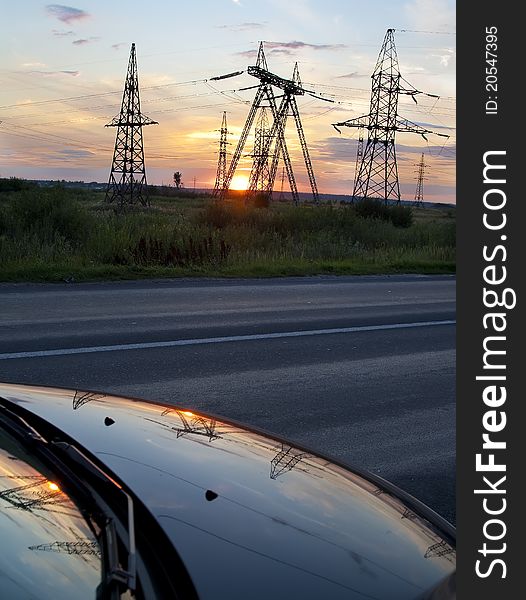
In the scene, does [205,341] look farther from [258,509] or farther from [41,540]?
[41,540]

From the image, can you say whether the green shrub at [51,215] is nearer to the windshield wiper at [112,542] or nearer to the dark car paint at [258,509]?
the dark car paint at [258,509]

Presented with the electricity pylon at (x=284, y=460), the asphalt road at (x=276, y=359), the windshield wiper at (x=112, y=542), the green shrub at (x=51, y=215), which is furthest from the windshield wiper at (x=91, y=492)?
the green shrub at (x=51, y=215)

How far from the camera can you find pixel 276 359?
7.59m

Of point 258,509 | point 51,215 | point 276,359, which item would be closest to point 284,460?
point 258,509

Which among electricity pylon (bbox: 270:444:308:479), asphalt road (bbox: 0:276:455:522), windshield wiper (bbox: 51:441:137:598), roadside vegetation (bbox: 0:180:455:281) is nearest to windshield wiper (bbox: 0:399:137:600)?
windshield wiper (bbox: 51:441:137:598)

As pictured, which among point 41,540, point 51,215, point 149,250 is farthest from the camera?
point 51,215

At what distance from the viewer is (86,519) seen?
64.6 inches

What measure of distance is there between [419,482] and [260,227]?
78.7ft

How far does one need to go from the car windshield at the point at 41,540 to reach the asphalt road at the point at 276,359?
1231 mm

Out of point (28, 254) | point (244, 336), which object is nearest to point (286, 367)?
point (244, 336)

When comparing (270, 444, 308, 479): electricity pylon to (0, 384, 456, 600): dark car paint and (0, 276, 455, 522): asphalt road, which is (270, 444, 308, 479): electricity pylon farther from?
(0, 276, 455, 522): asphalt road

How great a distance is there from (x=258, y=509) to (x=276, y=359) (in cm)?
575

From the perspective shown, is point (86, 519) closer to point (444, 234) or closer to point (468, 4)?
point (468, 4)

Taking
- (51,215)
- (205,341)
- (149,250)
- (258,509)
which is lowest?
(258,509)
